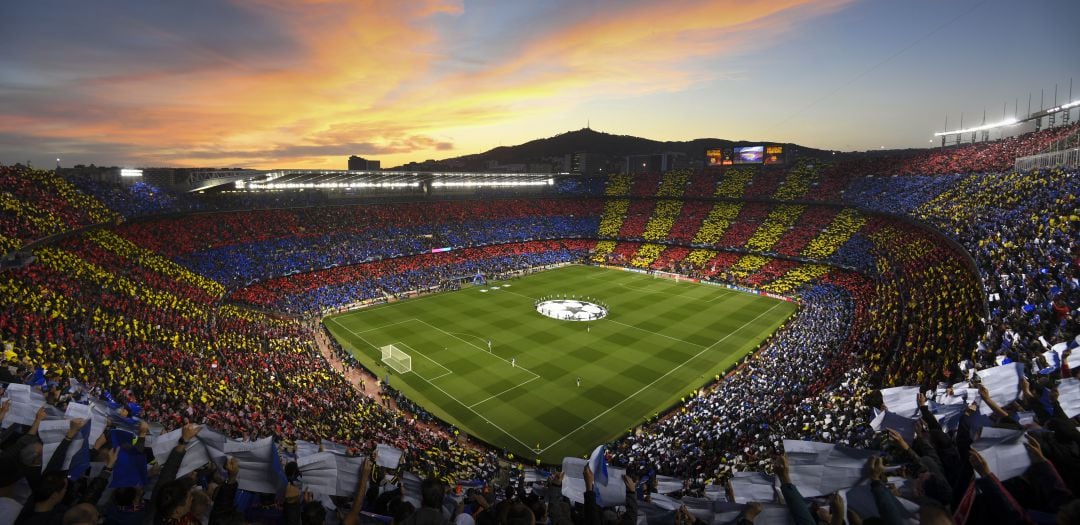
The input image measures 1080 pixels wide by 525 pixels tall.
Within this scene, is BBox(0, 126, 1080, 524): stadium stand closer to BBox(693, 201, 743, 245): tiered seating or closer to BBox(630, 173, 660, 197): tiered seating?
BBox(693, 201, 743, 245): tiered seating

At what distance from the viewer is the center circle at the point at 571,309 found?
1638 inches

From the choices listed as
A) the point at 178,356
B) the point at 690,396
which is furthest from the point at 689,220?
the point at 178,356

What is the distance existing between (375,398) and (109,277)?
20.2 metres

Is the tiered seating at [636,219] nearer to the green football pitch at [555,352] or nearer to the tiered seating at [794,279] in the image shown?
the green football pitch at [555,352]

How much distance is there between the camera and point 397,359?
106ft

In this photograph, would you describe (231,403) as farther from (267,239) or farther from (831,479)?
(267,239)

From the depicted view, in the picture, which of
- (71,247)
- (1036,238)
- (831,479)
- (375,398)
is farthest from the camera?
(71,247)

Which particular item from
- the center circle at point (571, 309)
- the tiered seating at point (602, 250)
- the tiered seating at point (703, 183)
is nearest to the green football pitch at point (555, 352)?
the center circle at point (571, 309)

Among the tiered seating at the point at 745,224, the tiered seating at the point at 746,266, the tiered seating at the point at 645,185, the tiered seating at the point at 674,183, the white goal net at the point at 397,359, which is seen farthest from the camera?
the tiered seating at the point at 645,185

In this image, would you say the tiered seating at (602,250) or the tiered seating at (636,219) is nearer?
the tiered seating at (602,250)

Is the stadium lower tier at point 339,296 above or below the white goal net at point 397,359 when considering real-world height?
above

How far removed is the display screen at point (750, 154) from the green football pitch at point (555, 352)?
35.0 meters

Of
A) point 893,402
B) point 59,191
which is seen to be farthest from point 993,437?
point 59,191

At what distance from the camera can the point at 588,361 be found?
32.4m
